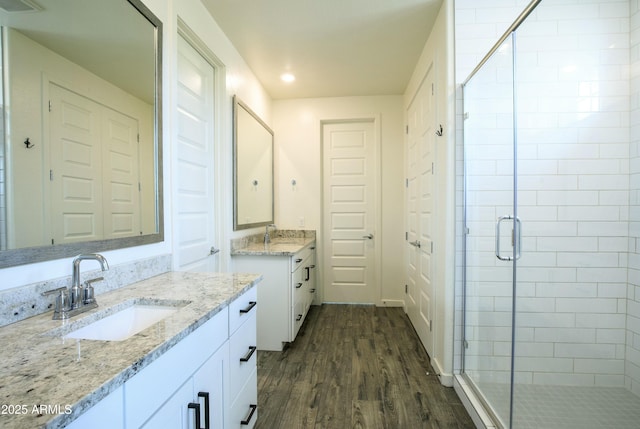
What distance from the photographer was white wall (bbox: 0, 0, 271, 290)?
99 centimetres

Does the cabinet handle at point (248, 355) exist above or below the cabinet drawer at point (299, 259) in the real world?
below

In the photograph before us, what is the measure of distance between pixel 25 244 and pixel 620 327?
2.70 meters

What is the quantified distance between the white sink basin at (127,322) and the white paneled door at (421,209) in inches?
77.4

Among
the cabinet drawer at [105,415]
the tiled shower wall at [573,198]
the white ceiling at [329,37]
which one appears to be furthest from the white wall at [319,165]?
A: the cabinet drawer at [105,415]

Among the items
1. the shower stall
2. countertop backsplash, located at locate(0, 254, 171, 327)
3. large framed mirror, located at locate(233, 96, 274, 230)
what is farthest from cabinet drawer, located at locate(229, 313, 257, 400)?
the shower stall

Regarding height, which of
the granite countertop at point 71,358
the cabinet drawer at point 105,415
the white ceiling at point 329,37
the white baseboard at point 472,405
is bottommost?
the white baseboard at point 472,405

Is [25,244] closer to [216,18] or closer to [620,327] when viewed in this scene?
[216,18]

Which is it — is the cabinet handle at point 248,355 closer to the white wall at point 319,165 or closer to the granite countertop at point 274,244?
the granite countertop at point 274,244

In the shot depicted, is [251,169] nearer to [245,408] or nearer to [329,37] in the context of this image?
[329,37]

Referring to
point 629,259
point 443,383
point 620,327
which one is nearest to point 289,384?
point 443,383

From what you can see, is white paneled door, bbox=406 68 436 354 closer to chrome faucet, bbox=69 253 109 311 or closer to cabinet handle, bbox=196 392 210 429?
cabinet handle, bbox=196 392 210 429

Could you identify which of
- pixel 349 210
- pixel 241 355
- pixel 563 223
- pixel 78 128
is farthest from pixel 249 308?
pixel 349 210

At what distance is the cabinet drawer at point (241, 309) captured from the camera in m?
1.25

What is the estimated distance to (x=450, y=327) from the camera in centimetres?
201
